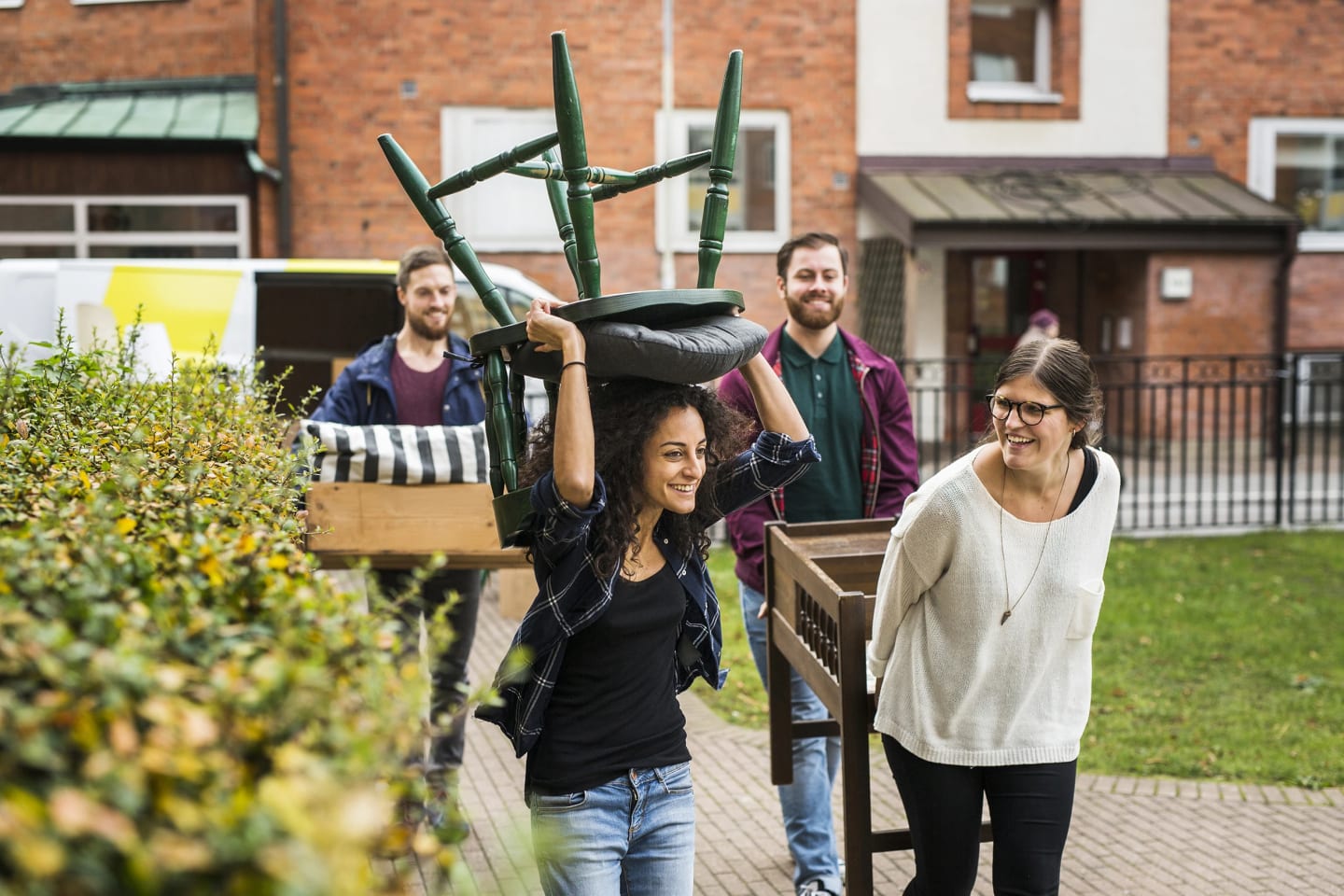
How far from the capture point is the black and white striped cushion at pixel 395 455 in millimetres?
4980

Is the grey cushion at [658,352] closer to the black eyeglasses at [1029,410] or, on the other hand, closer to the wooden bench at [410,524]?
the black eyeglasses at [1029,410]

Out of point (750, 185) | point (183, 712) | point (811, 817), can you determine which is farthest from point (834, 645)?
point (750, 185)

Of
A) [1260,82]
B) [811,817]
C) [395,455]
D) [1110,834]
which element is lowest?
[1110,834]

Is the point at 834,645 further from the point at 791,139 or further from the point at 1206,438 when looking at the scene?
the point at 1206,438

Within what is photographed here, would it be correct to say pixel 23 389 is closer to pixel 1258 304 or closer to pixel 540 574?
pixel 540 574

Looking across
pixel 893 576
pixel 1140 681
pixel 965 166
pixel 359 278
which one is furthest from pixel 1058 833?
pixel 965 166

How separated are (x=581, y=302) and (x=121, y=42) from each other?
17010 mm

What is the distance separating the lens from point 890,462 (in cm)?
502

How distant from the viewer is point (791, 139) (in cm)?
1772

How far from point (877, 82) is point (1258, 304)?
5.73 meters

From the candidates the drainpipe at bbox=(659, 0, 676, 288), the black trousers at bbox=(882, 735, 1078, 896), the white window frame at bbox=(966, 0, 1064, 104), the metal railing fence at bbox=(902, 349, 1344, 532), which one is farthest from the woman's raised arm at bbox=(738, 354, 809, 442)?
the white window frame at bbox=(966, 0, 1064, 104)

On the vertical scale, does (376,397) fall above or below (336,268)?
below

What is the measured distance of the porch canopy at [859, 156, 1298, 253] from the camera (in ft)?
55.3

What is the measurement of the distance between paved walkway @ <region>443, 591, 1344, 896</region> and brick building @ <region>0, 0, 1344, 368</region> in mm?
11098
